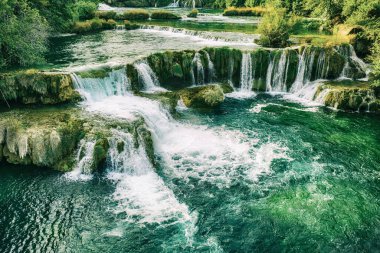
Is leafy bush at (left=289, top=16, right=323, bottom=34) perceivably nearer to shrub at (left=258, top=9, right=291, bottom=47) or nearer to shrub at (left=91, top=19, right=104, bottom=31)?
shrub at (left=258, top=9, right=291, bottom=47)

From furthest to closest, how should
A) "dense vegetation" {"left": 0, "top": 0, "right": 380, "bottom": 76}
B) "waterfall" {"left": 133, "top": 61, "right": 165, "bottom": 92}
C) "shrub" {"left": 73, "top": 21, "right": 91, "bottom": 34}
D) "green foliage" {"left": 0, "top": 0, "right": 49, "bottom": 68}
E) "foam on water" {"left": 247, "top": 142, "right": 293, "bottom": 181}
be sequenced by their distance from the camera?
"shrub" {"left": 73, "top": 21, "right": 91, "bottom": 34}, "waterfall" {"left": 133, "top": 61, "right": 165, "bottom": 92}, "dense vegetation" {"left": 0, "top": 0, "right": 380, "bottom": 76}, "green foliage" {"left": 0, "top": 0, "right": 49, "bottom": 68}, "foam on water" {"left": 247, "top": 142, "right": 293, "bottom": 181}

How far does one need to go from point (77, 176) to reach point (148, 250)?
18.5ft

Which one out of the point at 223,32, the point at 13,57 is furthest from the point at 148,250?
the point at 223,32

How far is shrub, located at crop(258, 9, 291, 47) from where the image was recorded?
2938 centimetres

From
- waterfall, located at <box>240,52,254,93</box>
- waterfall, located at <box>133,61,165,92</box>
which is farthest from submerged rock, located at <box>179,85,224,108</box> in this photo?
waterfall, located at <box>240,52,254,93</box>

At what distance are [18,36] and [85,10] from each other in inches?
1159

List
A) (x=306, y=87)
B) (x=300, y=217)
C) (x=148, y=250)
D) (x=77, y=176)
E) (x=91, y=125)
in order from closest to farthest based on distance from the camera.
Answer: (x=148, y=250), (x=300, y=217), (x=77, y=176), (x=91, y=125), (x=306, y=87)

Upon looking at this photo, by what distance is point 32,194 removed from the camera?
14.3m

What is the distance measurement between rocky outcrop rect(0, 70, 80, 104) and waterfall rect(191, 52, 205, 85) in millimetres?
9221

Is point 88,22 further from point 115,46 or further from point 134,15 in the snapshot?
point 115,46

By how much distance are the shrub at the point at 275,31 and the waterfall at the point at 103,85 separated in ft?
45.5

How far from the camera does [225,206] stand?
13820mm

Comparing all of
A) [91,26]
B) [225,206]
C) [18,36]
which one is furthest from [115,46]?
[225,206]

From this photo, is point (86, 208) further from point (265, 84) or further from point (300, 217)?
point (265, 84)
